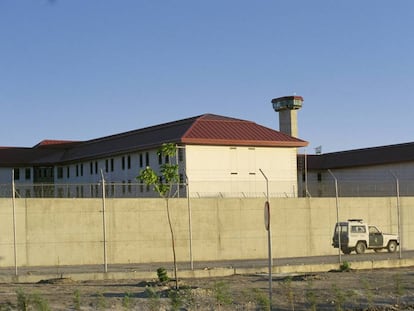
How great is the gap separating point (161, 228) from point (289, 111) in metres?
51.7

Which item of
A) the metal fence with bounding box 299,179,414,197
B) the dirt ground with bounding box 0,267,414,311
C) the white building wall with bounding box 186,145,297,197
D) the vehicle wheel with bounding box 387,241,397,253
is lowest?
the vehicle wheel with bounding box 387,241,397,253

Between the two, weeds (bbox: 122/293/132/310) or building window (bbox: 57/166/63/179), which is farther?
building window (bbox: 57/166/63/179)

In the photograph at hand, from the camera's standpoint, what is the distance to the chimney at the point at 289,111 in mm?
82375

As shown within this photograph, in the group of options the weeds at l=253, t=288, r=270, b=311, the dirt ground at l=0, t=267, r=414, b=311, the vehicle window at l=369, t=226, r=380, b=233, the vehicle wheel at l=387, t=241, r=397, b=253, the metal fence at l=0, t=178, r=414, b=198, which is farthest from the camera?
the vehicle wheel at l=387, t=241, r=397, b=253

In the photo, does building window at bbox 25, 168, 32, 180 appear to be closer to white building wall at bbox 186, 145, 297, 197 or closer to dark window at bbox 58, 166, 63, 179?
dark window at bbox 58, 166, 63, 179

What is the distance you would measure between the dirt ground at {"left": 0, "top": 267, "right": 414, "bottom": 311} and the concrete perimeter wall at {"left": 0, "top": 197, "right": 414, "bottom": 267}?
7202 millimetres

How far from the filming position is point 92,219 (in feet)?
102

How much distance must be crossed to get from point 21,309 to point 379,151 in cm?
5821

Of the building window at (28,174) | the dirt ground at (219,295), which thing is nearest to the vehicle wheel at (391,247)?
the dirt ground at (219,295)

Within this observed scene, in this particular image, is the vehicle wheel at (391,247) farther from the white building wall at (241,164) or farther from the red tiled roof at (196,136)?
the red tiled roof at (196,136)

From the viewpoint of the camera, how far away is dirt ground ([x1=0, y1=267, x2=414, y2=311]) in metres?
15.9

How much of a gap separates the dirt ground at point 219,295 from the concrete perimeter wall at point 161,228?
7.20m

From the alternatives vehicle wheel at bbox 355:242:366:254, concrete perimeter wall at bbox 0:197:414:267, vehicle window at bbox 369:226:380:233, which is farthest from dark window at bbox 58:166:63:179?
vehicle wheel at bbox 355:242:366:254

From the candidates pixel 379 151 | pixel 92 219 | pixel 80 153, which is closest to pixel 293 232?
pixel 92 219
